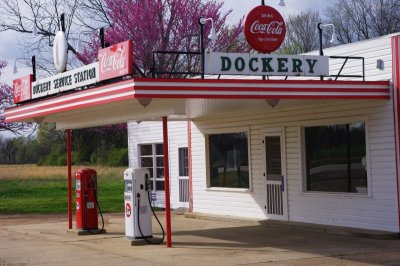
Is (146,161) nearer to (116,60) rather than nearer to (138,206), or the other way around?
(138,206)

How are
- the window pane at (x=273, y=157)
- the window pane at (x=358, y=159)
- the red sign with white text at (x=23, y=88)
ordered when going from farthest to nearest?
1. the window pane at (x=273, y=157)
2. the red sign with white text at (x=23, y=88)
3. the window pane at (x=358, y=159)

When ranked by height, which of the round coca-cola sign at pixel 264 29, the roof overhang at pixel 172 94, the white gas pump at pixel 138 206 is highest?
the round coca-cola sign at pixel 264 29

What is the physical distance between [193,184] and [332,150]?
6.09 meters

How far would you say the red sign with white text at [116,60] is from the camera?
11773mm

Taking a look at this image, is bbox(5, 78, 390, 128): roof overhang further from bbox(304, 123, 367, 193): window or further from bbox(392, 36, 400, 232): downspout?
bbox(304, 123, 367, 193): window

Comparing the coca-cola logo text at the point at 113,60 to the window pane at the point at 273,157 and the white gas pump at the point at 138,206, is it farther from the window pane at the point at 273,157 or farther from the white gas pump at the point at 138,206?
the window pane at the point at 273,157

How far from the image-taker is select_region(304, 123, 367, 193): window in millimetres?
14750

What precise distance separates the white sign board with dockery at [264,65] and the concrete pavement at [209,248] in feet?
10.7

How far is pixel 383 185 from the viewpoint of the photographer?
1406cm

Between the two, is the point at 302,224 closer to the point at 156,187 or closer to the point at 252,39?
the point at 252,39

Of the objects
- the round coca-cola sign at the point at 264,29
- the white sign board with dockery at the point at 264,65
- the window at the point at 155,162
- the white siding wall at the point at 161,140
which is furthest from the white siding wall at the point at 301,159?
the window at the point at 155,162

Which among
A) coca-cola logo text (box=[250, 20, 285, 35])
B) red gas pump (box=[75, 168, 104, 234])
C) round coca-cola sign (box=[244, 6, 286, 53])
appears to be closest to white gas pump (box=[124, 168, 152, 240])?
red gas pump (box=[75, 168, 104, 234])

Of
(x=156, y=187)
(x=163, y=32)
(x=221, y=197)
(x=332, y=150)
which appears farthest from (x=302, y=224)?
(x=163, y=32)

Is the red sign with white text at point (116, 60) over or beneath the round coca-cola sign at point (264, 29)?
beneath
